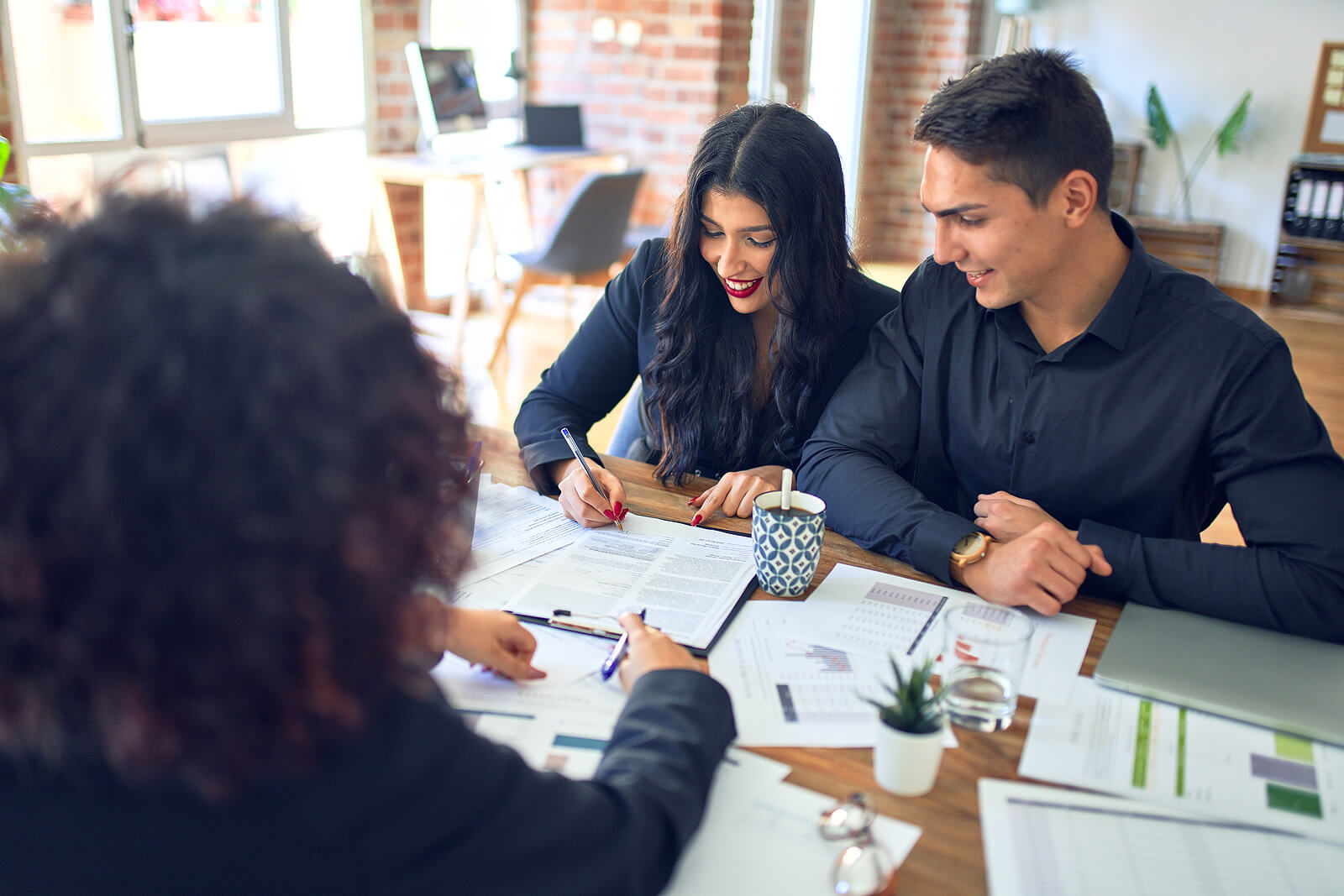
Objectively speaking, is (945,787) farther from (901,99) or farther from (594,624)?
(901,99)

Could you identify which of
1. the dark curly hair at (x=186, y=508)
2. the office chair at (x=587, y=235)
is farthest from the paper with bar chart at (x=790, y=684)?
the office chair at (x=587, y=235)

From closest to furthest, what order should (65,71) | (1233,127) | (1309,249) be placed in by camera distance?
(65,71) < (1233,127) < (1309,249)

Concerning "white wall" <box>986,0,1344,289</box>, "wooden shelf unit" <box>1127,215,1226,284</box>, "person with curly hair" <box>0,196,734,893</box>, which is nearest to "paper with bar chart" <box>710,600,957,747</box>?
"person with curly hair" <box>0,196,734,893</box>

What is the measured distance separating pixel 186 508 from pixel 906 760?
1.88 ft

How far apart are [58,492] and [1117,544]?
3.58 feet

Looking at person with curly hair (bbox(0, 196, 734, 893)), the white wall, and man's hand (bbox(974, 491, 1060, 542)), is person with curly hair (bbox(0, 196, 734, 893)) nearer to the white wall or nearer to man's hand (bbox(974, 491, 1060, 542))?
man's hand (bbox(974, 491, 1060, 542))

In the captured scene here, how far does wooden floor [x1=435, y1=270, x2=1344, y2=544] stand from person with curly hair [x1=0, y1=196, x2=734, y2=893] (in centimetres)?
280

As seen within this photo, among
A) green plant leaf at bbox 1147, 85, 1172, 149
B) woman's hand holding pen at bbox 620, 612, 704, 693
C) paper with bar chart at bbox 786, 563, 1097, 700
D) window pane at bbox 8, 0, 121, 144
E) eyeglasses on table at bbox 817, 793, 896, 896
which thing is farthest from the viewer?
green plant leaf at bbox 1147, 85, 1172, 149

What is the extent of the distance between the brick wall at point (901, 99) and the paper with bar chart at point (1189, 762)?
576 cm

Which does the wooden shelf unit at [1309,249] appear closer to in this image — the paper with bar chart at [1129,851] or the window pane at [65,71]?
the window pane at [65,71]

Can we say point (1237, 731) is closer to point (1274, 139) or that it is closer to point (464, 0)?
point (464, 0)

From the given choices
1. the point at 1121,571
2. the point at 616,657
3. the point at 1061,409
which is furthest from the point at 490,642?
the point at 1061,409

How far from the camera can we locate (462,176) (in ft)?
13.1

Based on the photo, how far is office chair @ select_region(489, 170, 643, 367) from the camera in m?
4.12
